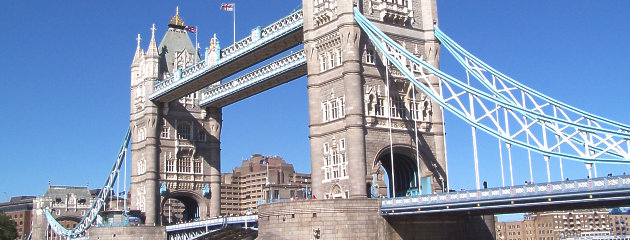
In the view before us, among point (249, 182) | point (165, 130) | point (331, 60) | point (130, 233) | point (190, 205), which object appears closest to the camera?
point (331, 60)

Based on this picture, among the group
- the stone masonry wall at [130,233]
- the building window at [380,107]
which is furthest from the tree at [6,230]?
the building window at [380,107]

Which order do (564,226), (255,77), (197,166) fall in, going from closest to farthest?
(255,77) → (197,166) → (564,226)

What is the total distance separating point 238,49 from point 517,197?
32881 mm

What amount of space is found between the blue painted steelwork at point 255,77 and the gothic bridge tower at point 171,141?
3.10 metres

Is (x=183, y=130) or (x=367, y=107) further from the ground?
(x=183, y=130)

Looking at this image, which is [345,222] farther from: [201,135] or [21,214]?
[21,214]

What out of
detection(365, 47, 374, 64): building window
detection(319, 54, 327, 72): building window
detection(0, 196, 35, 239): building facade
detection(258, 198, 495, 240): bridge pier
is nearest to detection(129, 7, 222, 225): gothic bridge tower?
detection(319, 54, 327, 72): building window

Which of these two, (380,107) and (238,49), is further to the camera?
(238,49)

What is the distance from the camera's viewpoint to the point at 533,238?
158625 millimetres

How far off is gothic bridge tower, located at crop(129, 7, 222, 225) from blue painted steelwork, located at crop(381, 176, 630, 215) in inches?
1458

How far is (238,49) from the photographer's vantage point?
206 feet

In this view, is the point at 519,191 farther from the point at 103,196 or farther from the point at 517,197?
the point at 103,196

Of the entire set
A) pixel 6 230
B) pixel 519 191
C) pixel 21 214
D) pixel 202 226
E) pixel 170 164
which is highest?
pixel 170 164

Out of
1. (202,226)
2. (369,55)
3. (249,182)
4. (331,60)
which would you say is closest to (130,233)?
(202,226)
